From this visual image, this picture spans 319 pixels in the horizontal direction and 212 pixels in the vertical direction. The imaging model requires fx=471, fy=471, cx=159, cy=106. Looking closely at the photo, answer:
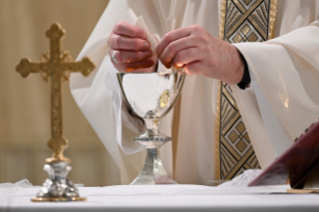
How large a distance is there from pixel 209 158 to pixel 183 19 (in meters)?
0.50

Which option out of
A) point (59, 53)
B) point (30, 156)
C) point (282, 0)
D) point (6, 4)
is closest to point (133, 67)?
point (59, 53)

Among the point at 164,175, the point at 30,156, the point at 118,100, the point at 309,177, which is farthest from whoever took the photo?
the point at 30,156

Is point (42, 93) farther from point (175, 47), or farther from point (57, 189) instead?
point (57, 189)

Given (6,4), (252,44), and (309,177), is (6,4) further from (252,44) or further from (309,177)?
(309,177)

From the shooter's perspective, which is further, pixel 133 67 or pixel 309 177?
pixel 133 67

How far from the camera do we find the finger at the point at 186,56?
3.81ft

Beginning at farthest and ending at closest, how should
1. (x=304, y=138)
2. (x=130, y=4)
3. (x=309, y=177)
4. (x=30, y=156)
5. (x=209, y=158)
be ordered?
1. (x=30, y=156)
2. (x=130, y=4)
3. (x=209, y=158)
4. (x=309, y=177)
5. (x=304, y=138)

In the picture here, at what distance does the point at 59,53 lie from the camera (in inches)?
29.3

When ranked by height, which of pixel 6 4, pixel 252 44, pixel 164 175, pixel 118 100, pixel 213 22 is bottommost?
pixel 164 175

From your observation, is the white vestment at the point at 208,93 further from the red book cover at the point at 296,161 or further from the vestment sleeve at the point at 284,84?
the red book cover at the point at 296,161

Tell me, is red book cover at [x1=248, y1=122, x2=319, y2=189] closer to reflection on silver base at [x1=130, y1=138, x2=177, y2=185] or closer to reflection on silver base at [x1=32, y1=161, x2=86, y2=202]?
reflection on silver base at [x1=32, y1=161, x2=86, y2=202]

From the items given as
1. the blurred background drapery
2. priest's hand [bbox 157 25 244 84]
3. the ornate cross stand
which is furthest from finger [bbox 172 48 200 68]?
the blurred background drapery

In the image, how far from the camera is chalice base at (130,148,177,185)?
105 centimetres

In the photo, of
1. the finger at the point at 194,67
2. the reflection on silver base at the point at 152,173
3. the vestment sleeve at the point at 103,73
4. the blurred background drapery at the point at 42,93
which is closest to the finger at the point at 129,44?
the finger at the point at 194,67
